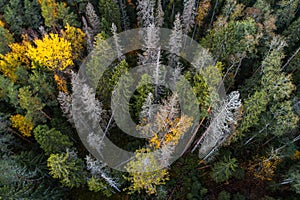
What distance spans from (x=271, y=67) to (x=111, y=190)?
23.8m

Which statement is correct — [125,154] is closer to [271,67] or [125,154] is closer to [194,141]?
[194,141]

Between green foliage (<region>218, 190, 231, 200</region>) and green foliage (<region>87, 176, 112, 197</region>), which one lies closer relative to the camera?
green foliage (<region>87, 176, 112, 197</region>)

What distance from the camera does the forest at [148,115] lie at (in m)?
24.3

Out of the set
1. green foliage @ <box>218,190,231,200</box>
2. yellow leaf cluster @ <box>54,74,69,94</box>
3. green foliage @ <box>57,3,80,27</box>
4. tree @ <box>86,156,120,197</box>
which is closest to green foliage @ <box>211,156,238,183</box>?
green foliage @ <box>218,190,231,200</box>

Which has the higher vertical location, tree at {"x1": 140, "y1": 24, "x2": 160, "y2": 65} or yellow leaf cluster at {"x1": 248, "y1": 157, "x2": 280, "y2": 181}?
tree at {"x1": 140, "y1": 24, "x2": 160, "y2": 65}

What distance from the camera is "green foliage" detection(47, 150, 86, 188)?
21250 millimetres

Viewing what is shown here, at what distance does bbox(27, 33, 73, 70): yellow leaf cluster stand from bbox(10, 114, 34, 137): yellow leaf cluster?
713 centimetres

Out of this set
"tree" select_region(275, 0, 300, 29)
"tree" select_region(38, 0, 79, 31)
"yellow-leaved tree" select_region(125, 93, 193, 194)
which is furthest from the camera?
"tree" select_region(275, 0, 300, 29)

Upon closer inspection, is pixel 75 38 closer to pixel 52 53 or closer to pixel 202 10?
pixel 52 53

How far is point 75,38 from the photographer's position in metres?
34.3

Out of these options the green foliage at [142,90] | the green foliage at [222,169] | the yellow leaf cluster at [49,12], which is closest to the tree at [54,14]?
the yellow leaf cluster at [49,12]

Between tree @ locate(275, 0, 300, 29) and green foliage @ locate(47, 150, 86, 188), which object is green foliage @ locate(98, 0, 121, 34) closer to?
green foliage @ locate(47, 150, 86, 188)

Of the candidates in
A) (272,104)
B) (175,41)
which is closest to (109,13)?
(175,41)

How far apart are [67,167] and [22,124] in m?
10.9
